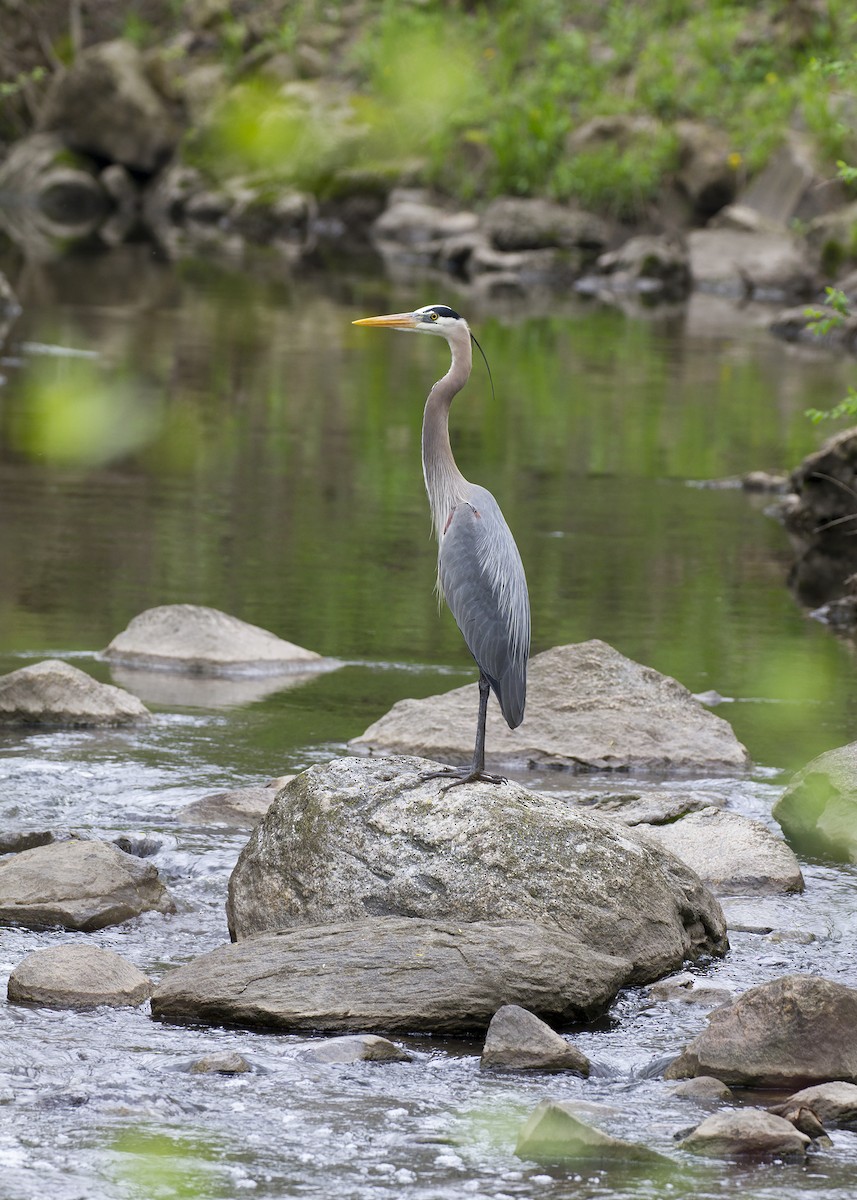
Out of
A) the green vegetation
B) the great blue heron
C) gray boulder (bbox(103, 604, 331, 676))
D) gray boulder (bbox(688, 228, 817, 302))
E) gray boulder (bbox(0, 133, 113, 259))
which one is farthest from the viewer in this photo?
gray boulder (bbox(0, 133, 113, 259))

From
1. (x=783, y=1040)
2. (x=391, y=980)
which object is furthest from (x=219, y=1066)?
(x=783, y=1040)

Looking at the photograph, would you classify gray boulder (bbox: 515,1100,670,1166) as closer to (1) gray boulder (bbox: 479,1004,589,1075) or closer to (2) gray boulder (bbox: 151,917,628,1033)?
(1) gray boulder (bbox: 479,1004,589,1075)

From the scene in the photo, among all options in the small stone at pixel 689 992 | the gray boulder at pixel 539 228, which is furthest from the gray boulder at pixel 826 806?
the gray boulder at pixel 539 228

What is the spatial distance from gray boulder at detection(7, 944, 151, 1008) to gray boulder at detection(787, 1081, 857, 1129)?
2123mm

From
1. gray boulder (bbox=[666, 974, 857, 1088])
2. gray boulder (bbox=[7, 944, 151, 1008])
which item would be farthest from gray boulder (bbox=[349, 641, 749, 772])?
gray boulder (bbox=[666, 974, 857, 1088])

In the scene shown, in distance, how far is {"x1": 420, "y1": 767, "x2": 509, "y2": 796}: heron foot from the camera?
6785mm

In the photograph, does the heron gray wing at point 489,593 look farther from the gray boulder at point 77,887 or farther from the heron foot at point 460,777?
the gray boulder at point 77,887

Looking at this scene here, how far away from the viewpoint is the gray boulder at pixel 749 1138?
5.18 m

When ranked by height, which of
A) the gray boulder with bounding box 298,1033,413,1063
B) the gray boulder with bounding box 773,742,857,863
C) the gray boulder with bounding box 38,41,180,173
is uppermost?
the gray boulder with bounding box 38,41,180,173

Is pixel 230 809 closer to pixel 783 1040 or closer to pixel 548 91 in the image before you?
pixel 783 1040

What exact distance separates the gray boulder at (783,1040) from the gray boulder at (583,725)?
127 inches

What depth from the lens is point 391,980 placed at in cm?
609

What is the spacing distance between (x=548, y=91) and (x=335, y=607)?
106 ft

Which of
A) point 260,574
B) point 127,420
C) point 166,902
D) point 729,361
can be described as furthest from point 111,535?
point 729,361
